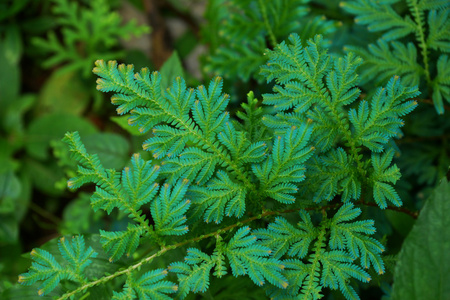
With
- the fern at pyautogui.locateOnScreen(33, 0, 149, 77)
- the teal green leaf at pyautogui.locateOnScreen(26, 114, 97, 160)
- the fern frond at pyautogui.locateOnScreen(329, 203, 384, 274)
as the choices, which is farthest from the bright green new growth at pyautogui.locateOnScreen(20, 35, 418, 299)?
the teal green leaf at pyautogui.locateOnScreen(26, 114, 97, 160)

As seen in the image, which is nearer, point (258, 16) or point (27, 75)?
point (258, 16)

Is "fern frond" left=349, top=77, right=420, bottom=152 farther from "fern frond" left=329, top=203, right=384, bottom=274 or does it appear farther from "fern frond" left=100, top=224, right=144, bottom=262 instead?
"fern frond" left=100, top=224, right=144, bottom=262

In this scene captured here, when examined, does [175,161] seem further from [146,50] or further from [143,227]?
[146,50]

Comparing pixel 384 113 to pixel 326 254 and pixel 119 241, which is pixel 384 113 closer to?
pixel 326 254

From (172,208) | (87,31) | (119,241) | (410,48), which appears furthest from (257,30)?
(87,31)

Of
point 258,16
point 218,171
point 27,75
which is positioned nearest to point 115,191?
point 218,171

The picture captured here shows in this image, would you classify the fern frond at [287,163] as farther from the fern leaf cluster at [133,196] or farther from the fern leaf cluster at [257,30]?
the fern leaf cluster at [257,30]
